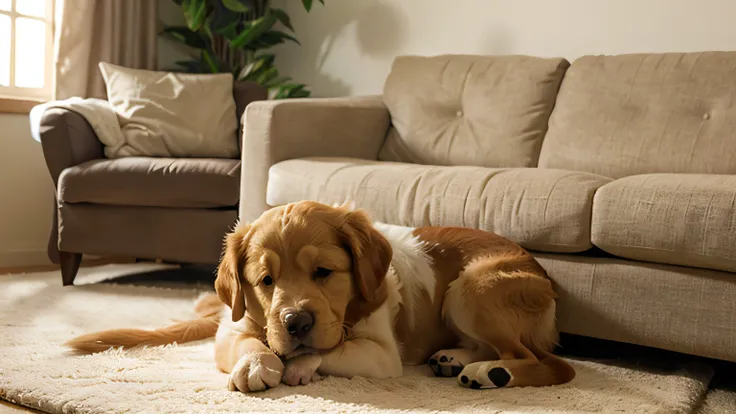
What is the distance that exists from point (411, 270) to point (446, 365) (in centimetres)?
27

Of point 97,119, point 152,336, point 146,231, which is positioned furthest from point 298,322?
point 97,119

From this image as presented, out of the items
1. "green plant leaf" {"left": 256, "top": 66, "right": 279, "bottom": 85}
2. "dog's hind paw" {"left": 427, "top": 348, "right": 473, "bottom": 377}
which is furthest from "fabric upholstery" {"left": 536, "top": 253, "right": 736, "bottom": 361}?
"green plant leaf" {"left": 256, "top": 66, "right": 279, "bottom": 85}

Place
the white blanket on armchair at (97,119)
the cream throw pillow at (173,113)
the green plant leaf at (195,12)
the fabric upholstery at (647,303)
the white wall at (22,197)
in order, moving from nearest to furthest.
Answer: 1. the fabric upholstery at (647,303)
2. the white blanket on armchair at (97,119)
3. the cream throw pillow at (173,113)
4. the white wall at (22,197)
5. the green plant leaf at (195,12)

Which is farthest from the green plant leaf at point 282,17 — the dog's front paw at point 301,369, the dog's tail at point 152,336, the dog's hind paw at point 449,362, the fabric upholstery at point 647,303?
the dog's front paw at point 301,369

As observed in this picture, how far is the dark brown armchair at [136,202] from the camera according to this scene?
3443 mm

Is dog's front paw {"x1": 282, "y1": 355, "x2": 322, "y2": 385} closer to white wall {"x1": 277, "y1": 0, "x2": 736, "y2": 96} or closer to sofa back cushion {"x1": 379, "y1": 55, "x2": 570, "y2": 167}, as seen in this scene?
sofa back cushion {"x1": 379, "y1": 55, "x2": 570, "y2": 167}

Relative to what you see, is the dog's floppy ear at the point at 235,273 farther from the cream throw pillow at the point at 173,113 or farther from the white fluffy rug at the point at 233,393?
the cream throw pillow at the point at 173,113

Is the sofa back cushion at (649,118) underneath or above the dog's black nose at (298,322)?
above

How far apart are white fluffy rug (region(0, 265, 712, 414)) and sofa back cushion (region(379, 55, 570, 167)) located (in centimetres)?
129

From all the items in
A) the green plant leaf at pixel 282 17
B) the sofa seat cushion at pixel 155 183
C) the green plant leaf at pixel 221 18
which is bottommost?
the sofa seat cushion at pixel 155 183

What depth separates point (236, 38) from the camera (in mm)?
4777

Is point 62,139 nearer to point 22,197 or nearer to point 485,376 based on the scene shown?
point 22,197

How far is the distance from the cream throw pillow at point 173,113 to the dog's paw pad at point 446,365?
2278mm

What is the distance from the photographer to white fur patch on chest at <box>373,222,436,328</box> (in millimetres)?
2152
